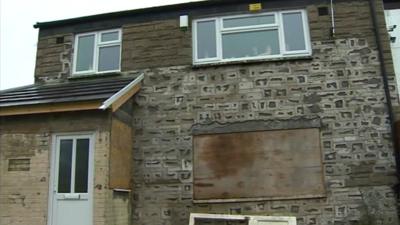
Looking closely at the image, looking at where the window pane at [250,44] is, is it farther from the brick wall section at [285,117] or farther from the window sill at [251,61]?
the brick wall section at [285,117]

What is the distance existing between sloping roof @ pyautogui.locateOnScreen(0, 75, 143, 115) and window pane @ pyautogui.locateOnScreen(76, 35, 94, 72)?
1.59ft

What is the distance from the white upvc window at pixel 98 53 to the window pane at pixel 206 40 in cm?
200

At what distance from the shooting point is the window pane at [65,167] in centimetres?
834

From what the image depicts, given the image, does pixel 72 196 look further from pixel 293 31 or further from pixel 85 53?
pixel 293 31

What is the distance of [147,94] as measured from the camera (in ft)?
32.6

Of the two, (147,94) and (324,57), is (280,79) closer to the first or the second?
(324,57)

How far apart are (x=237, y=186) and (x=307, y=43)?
3.54 m

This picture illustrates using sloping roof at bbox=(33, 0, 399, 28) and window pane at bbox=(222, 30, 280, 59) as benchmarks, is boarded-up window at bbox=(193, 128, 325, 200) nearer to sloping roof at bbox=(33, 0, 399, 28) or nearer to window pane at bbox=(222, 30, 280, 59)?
window pane at bbox=(222, 30, 280, 59)

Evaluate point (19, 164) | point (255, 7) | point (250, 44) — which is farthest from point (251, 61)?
point (19, 164)

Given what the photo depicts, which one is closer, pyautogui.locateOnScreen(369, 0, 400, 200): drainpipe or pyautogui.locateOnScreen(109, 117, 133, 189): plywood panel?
pyautogui.locateOnScreen(109, 117, 133, 189): plywood panel

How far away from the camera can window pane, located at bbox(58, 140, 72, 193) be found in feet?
27.4

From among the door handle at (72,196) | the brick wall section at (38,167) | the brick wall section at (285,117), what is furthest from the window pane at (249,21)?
the door handle at (72,196)

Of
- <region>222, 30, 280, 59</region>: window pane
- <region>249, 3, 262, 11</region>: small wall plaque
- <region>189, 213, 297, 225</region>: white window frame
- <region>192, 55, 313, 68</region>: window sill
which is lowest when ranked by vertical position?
<region>189, 213, 297, 225</region>: white window frame

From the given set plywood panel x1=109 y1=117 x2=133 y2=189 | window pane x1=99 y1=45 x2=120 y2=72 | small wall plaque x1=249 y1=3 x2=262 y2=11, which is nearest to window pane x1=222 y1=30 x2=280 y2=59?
small wall plaque x1=249 y1=3 x2=262 y2=11
